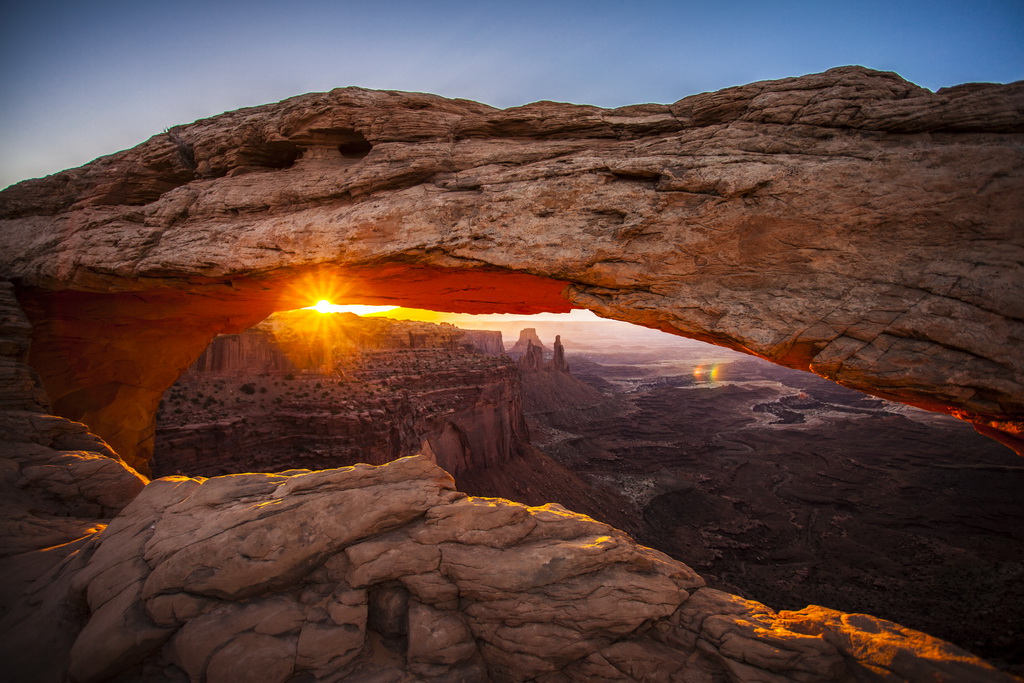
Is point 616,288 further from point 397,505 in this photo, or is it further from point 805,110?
point 397,505

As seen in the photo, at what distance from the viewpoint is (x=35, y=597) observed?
4.29m

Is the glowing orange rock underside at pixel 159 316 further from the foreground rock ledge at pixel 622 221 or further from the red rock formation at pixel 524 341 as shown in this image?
the red rock formation at pixel 524 341

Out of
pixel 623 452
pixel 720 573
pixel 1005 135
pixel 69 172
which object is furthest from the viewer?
pixel 623 452

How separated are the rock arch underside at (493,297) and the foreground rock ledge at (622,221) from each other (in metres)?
0.05

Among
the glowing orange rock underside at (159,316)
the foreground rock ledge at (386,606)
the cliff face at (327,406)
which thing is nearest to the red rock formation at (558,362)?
the cliff face at (327,406)

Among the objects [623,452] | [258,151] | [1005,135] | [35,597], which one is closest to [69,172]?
[258,151]

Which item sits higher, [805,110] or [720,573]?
[805,110]

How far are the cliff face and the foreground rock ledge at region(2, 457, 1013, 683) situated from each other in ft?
41.9

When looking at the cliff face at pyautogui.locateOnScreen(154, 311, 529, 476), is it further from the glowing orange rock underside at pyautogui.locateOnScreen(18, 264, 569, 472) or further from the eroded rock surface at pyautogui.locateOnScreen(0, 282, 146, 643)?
the eroded rock surface at pyautogui.locateOnScreen(0, 282, 146, 643)

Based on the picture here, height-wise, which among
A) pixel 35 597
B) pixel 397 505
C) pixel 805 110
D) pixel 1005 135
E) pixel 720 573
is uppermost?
pixel 805 110

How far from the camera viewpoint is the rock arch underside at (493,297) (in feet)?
12.4

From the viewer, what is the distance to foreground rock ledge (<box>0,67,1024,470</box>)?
16.2 ft

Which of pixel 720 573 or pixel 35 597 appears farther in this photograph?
pixel 720 573

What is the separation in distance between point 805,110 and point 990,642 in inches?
785
